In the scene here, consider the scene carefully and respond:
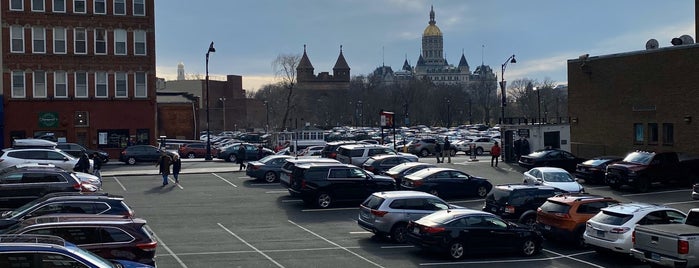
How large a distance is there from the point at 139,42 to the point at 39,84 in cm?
684

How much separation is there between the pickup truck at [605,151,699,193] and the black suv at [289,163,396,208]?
10.4 meters

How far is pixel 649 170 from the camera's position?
105 ft

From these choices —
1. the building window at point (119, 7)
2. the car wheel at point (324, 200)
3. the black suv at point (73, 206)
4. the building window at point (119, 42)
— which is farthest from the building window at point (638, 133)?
the building window at point (119, 7)

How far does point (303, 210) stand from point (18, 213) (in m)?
10.7

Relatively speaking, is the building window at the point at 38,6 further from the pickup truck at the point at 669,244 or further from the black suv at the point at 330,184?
the pickup truck at the point at 669,244

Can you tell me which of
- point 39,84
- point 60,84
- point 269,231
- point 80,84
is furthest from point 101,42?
point 269,231

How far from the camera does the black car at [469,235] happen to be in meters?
19.0

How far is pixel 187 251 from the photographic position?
64.6 ft

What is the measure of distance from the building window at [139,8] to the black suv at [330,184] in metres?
28.8

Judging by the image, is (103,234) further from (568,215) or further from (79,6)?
(79,6)

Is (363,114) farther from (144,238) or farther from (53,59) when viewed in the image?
(144,238)

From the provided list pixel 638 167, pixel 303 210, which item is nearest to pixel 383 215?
pixel 303 210

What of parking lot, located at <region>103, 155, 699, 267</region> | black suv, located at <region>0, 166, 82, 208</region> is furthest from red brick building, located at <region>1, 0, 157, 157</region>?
black suv, located at <region>0, 166, 82, 208</region>

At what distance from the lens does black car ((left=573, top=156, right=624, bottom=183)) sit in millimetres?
34281
